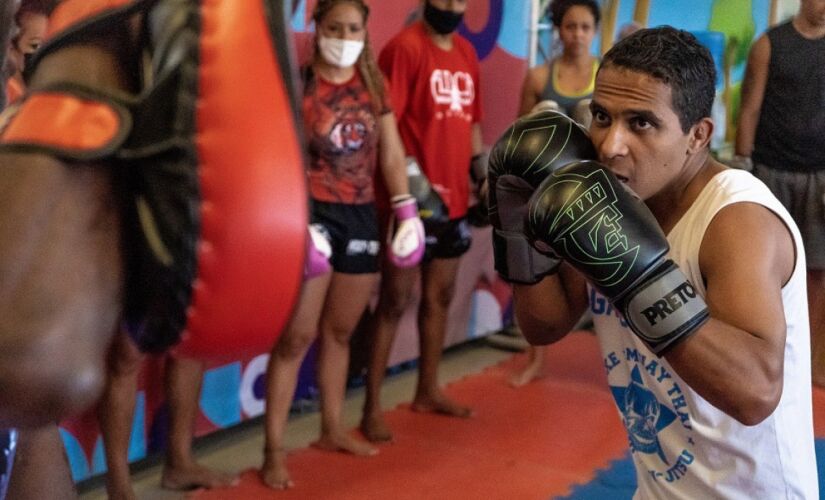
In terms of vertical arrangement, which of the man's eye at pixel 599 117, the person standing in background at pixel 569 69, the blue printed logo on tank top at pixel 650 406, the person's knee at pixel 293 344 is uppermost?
the man's eye at pixel 599 117

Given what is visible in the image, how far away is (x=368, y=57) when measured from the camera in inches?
110

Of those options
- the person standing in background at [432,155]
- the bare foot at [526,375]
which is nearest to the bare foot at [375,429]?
the person standing in background at [432,155]

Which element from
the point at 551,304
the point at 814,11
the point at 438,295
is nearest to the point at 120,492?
the point at 438,295

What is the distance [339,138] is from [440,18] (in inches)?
28.3

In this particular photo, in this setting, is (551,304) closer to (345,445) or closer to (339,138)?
(339,138)

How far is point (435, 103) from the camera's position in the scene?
3072 millimetres

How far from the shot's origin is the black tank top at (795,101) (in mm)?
3371

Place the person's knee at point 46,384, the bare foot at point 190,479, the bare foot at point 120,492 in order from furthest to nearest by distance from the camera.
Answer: the bare foot at point 190,479
the bare foot at point 120,492
the person's knee at point 46,384

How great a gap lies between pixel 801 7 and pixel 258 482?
276 cm

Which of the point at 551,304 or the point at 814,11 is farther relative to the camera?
the point at 814,11

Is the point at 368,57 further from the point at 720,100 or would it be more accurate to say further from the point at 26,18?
the point at 720,100

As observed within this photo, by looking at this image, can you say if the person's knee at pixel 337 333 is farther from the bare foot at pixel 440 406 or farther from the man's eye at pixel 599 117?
the man's eye at pixel 599 117

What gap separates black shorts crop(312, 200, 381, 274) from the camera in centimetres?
268

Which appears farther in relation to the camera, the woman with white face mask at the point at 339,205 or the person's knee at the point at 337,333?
the person's knee at the point at 337,333
